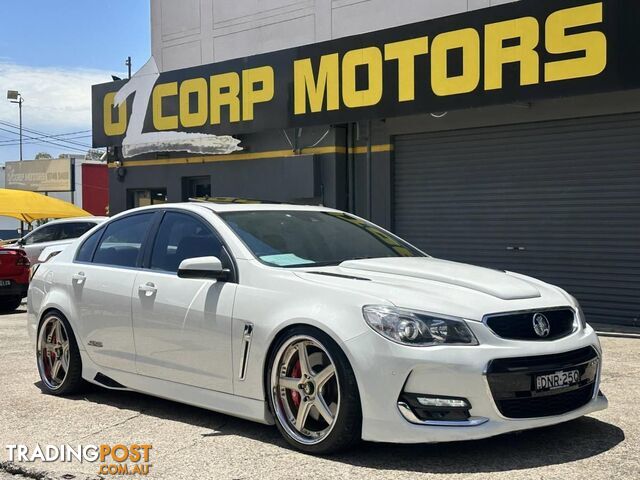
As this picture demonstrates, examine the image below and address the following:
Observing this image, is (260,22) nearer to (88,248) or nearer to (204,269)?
(88,248)

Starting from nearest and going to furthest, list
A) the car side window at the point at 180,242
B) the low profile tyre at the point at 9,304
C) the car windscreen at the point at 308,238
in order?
the car windscreen at the point at 308,238 < the car side window at the point at 180,242 < the low profile tyre at the point at 9,304

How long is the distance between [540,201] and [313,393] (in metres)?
7.95

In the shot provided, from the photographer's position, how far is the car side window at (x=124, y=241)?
6250 mm

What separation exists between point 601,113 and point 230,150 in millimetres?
7223

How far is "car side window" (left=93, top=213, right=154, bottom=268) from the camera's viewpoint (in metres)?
6.25

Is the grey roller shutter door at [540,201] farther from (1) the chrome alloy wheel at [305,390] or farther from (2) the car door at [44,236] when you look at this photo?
(1) the chrome alloy wheel at [305,390]

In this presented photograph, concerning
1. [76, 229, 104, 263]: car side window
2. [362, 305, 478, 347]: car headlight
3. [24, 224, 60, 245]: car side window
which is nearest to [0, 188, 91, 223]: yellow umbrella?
[24, 224, 60, 245]: car side window

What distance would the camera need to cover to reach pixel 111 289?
616 centimetres

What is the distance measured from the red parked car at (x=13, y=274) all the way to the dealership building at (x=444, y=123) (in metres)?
4.05

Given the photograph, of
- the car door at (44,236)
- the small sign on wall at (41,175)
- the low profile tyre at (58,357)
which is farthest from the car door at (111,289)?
the small sign on wall at (41,175)

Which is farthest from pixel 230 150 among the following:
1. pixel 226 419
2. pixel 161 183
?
pixel 226 419

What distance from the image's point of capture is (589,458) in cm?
458

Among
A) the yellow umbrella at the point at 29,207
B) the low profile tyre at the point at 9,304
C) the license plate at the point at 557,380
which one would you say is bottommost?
the low profile tyre at the point at 9,304

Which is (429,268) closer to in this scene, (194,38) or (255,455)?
(255,455)
